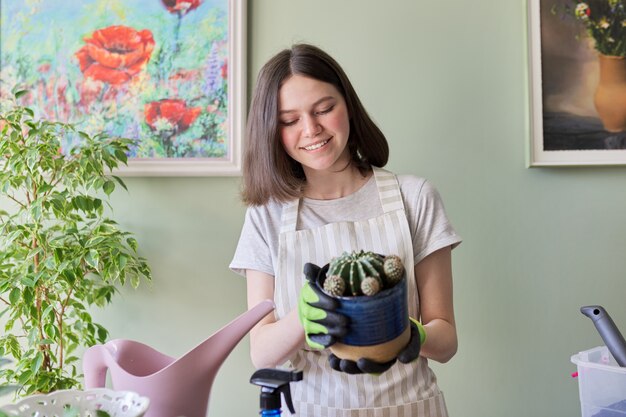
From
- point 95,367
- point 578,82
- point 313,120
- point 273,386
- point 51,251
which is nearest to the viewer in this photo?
point 273,386

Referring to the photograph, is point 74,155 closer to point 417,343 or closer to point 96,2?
point 96,2

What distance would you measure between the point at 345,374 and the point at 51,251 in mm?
719

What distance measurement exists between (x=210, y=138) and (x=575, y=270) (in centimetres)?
94

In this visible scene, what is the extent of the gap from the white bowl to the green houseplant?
603 mm

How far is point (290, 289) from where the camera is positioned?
46.2 inches

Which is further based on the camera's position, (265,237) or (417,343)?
(265,237)

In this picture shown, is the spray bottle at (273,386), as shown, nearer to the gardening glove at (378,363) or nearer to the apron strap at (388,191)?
the gardening glove at (378,363)

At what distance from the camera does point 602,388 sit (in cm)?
114

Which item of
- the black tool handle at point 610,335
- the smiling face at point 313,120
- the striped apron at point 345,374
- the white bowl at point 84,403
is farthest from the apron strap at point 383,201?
the white bowl at point 84,403

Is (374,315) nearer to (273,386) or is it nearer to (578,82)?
(273,386)

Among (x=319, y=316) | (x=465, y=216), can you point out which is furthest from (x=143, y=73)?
(x=319, y=316)

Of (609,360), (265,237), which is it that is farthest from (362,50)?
(609,360)

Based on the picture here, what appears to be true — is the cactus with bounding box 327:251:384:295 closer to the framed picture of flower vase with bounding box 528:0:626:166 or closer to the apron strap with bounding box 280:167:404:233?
the apron strap with bounding box 280:167:404:233

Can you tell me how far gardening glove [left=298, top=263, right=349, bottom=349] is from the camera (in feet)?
2.57
